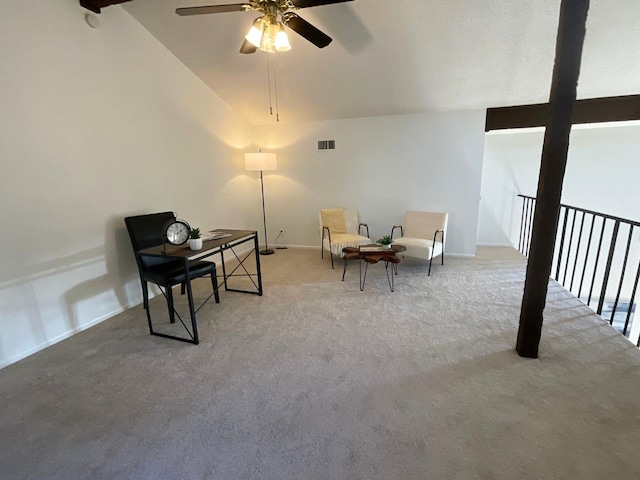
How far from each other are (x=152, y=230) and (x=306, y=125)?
10.1ft

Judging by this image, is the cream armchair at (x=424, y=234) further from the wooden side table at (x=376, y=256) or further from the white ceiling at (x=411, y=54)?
the white ceiling at (x=411, y=54)

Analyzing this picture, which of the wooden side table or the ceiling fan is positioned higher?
the ceiling fan

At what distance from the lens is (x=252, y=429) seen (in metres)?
1.63

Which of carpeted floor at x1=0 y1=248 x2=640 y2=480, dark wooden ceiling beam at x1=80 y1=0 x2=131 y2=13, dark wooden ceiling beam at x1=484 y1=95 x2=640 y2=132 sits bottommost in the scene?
carpeted floor at x1=0 y1=248 x2=640 y2=480

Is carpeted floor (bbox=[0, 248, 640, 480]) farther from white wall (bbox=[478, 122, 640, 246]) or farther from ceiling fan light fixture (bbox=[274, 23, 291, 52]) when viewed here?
white wall (bbox=[478, 122, 640, 246])

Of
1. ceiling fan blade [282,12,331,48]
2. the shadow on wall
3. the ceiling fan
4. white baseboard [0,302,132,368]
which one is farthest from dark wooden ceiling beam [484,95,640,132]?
white baseboard [0,302,132,368]

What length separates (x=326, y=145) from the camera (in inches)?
199

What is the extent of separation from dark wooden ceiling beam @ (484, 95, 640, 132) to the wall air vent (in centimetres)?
225

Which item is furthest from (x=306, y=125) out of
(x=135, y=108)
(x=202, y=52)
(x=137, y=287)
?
(x=137, y=287)

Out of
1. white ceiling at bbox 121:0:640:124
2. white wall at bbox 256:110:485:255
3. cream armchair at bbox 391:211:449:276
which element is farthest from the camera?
white wall at bbox 256:110:485:255

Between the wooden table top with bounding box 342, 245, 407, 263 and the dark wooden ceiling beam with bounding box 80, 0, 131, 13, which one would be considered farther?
the wooden table top with bounding box 342, 245, 407, 263

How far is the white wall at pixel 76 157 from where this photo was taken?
225 centimetres

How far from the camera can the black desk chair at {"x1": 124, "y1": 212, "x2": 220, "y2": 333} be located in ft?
8.64

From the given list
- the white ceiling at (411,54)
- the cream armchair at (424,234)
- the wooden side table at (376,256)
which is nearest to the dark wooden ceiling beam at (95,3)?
the white ceiling at (411,54)
